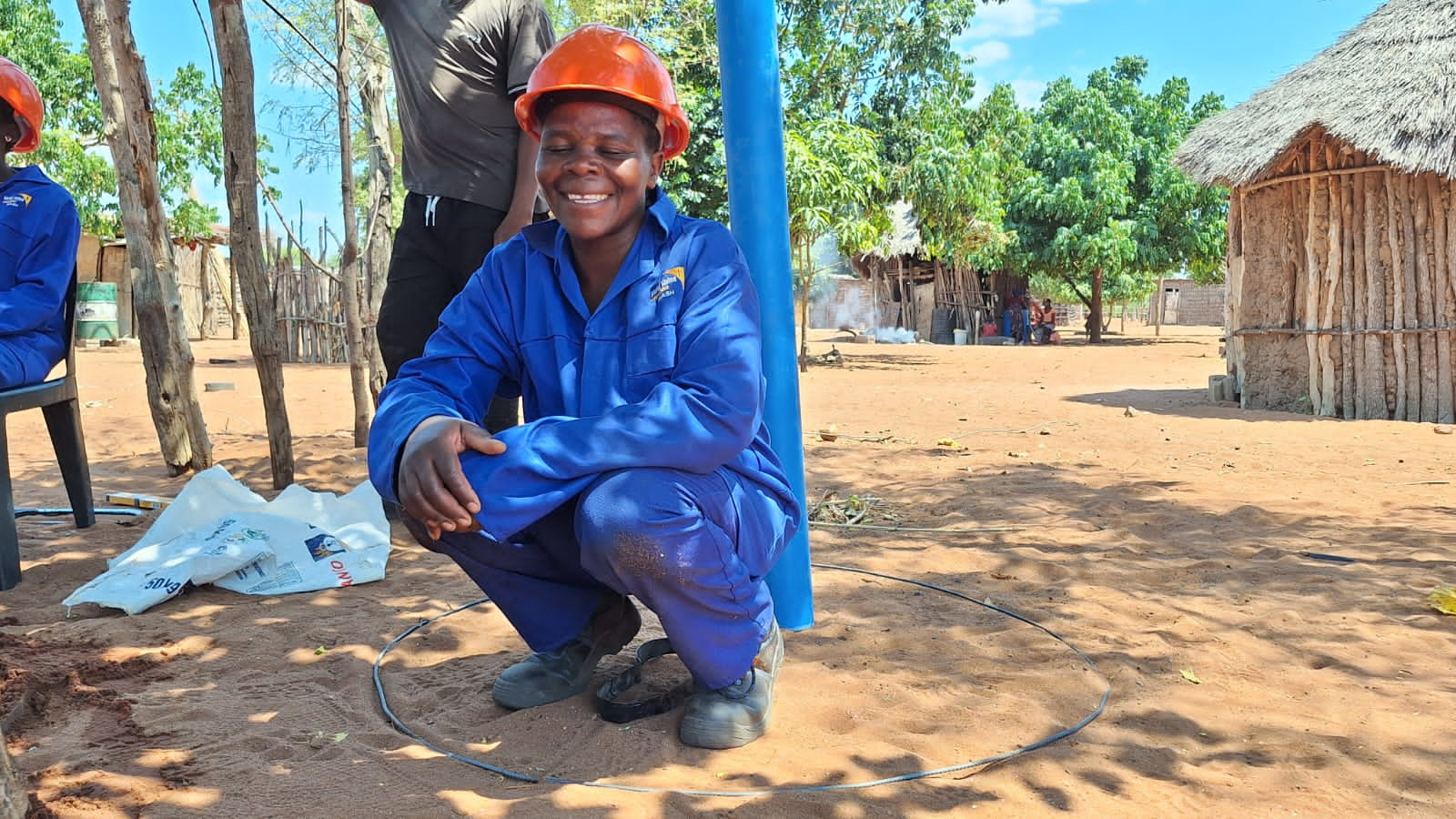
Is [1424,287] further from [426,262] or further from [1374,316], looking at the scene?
[426,262]

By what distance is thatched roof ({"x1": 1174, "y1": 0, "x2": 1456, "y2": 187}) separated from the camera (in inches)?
280

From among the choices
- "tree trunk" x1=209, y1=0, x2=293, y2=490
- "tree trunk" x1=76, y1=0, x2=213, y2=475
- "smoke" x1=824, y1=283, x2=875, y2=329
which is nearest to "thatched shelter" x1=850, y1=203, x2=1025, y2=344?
"smoke" x1=824, y1=283, x2=875, y2=329

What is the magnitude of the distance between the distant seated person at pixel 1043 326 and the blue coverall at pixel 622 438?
22.2 meters

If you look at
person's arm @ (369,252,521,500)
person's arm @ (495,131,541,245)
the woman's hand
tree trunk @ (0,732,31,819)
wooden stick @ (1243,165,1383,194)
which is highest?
wooden stick @ (1243,165,1383,194)

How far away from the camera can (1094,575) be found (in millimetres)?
3373

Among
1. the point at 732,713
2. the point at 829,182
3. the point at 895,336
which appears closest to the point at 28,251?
the point at 732,713

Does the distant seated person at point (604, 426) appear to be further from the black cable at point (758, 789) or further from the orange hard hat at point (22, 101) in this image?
the orange hard hat at point (22, 101)

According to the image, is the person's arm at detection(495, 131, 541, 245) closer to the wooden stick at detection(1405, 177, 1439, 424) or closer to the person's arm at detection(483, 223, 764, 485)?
the person's arm at detection(483, 223, 764, 485)

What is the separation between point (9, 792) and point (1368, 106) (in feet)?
28.6

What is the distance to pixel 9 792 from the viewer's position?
1.39 metres

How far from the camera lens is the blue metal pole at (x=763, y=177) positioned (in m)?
2.60

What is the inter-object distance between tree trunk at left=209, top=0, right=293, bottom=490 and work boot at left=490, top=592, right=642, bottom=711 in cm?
260

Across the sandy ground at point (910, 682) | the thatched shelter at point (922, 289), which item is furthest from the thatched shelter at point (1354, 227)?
the thatched shelter at point (922, 289)

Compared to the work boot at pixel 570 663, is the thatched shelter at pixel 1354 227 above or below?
above
